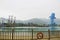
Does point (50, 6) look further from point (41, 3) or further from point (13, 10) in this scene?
point (13, 10)

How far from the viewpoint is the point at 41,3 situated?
6090 millimetres

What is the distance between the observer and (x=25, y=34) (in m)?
6.16

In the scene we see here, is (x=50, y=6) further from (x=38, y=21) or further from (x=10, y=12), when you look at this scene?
(x=10, y=12)

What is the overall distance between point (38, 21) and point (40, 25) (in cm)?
17

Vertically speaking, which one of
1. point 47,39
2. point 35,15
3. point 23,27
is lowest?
point 47,39

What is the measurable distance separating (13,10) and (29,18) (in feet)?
2.07

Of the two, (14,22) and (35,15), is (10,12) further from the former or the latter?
(35,15)

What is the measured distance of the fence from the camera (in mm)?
6035

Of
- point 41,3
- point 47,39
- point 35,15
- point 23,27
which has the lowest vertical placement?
point 47,39

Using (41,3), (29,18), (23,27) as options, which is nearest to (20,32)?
(23,27)

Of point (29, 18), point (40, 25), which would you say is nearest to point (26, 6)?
point (29, 18)

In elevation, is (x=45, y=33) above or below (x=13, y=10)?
below

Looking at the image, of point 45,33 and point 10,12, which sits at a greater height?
point 10,12

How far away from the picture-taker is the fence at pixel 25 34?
6.04 m
